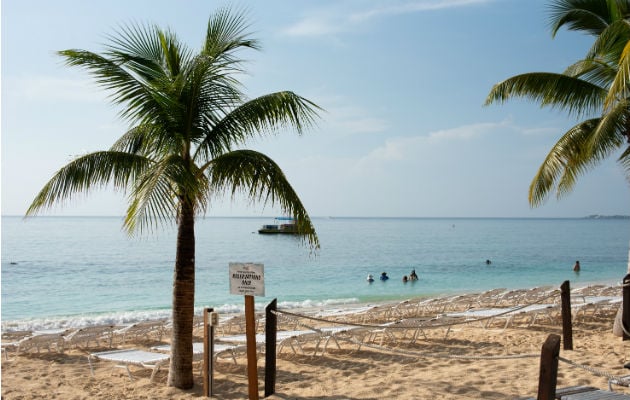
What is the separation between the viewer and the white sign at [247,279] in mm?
6434

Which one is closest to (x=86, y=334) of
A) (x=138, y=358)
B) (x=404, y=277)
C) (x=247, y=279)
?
(x=138, y=358)

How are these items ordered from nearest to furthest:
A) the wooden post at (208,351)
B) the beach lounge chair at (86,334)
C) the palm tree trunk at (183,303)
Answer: the wooden post at (208,351)
the palm tree trunk at (183,303)
the beach lounge chair at (86,334)

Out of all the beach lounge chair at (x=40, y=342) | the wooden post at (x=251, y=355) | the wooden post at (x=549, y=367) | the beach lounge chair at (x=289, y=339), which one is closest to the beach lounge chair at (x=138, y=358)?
the beach lounge chair at (x=289, y=339)

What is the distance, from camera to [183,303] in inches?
A: 294

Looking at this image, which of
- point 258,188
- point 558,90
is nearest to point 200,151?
point 258,188

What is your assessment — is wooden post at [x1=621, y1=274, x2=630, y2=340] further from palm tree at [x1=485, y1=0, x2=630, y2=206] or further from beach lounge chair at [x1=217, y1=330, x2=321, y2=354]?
beach lounge chair at [x1=217, y1=330, x2=321, y2=354]

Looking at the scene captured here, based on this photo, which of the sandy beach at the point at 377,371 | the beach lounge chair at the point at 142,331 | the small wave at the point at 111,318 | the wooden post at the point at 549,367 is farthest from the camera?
the small wave at the point at 111,318

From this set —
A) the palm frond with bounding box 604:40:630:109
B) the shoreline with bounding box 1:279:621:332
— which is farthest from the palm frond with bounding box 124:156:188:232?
the shoreline with bounding box 1:279:621:332

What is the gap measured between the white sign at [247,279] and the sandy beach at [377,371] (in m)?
1.39

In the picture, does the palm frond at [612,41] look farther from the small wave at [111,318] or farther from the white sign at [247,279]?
the small wave at [111,318]

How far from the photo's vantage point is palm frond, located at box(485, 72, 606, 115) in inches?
420

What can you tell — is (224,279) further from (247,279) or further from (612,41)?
(247,279)

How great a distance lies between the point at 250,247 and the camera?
2869 inches

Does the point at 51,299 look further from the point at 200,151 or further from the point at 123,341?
the point at 200,151
